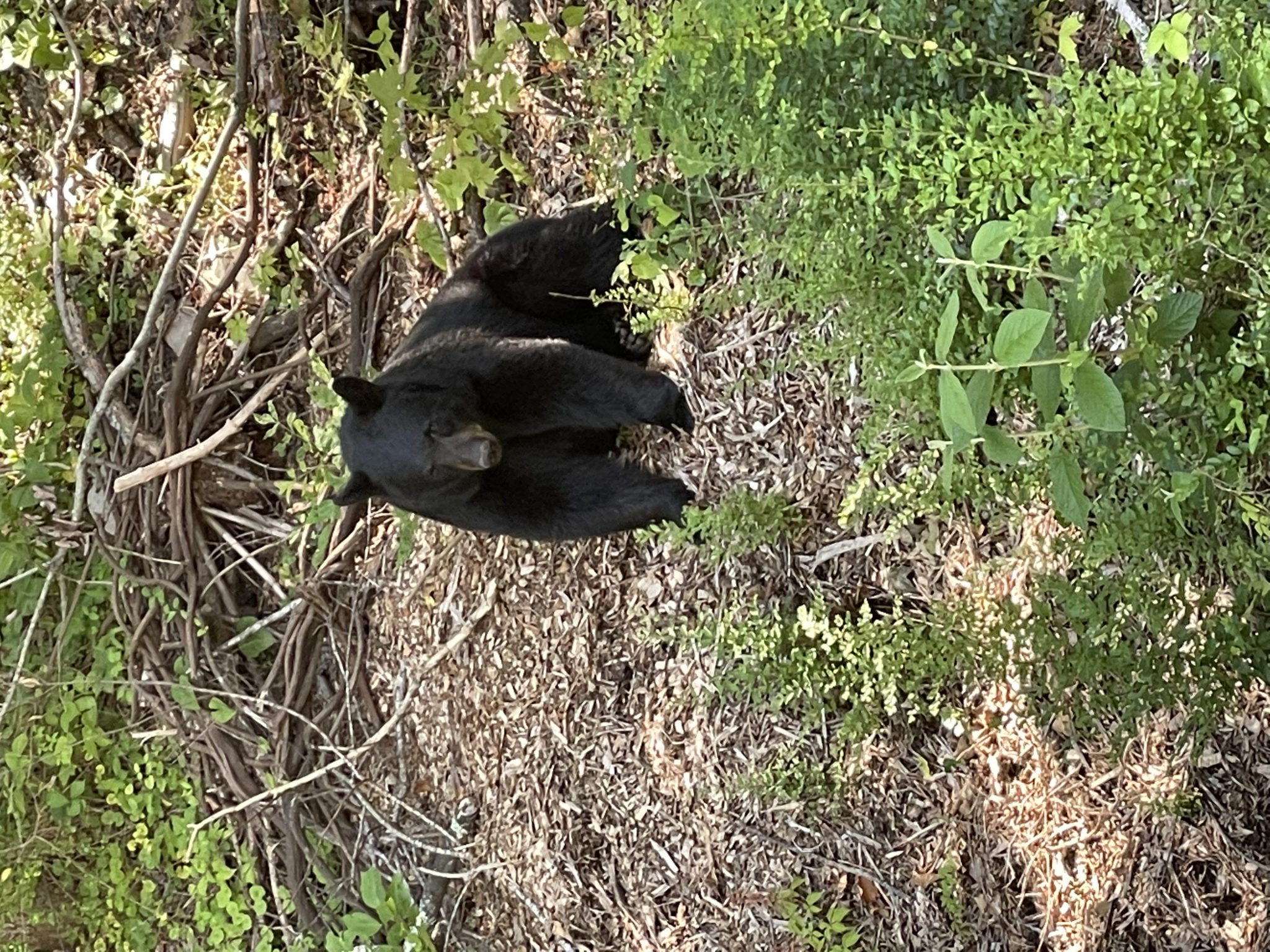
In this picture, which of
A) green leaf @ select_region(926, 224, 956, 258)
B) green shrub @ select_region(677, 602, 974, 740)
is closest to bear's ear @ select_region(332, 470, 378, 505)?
green shrub @ select_region(677, 602, 974, 740)

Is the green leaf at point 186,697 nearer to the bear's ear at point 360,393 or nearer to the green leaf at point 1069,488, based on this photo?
the bear's ear at point 360,393

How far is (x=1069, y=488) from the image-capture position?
1902 mm

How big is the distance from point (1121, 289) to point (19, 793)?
5874 millimetres

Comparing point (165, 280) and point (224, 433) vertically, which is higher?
point (165, 280)

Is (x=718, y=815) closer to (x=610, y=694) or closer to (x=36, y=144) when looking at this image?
(x=610, y=694)

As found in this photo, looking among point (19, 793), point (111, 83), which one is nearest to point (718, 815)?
point (19, 793)

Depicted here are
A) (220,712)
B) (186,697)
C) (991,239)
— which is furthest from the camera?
(186,697)

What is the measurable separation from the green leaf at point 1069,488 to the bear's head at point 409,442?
1964mm

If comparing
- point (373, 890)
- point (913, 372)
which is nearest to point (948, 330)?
point (913, 372)

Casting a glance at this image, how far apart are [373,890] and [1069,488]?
3.73m

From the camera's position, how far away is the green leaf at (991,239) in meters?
1.80

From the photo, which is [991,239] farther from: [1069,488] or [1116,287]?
[1069,488]

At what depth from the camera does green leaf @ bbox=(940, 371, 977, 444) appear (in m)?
1.74

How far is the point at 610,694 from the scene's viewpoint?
4000 mm
